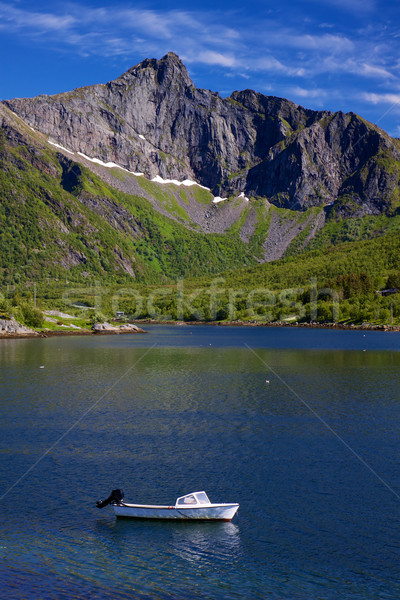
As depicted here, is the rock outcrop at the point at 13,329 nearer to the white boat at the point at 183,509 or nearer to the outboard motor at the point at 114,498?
the outboard motor at the point at 114,498

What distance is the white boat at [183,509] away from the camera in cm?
2970

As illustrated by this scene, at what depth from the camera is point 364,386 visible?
3000 inches

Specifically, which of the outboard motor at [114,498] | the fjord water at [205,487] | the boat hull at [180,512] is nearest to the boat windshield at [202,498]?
the boat hull at [180,512]

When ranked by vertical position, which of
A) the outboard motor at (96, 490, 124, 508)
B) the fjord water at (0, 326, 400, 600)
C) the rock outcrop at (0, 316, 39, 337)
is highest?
the rock outcrop at (0, 316, 39, 337)

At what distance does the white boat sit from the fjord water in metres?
0.52

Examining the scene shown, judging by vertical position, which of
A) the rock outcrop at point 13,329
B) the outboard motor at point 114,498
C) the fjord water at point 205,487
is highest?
the rock outcrop at point 13,329

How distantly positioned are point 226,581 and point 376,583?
261 inches

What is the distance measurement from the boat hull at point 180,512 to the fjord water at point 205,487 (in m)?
0.47

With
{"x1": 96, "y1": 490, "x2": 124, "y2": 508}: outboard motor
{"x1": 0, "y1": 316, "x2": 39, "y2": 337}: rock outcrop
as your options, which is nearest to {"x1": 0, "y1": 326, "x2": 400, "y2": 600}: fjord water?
{"x1": 96, "y1": 490, "x2": 124, "y2": 508}: outboard motor

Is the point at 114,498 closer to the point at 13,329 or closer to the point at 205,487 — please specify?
the point at 205,487

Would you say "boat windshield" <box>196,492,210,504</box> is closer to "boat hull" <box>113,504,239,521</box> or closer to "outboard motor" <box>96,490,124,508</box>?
"boat hull" <box>113,504,239,521</box>

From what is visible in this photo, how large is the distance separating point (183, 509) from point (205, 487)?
533 centimetres

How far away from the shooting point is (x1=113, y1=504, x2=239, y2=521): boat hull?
1169 inches

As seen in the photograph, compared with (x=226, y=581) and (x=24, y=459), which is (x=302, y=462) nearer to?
(x=226, y=581)
